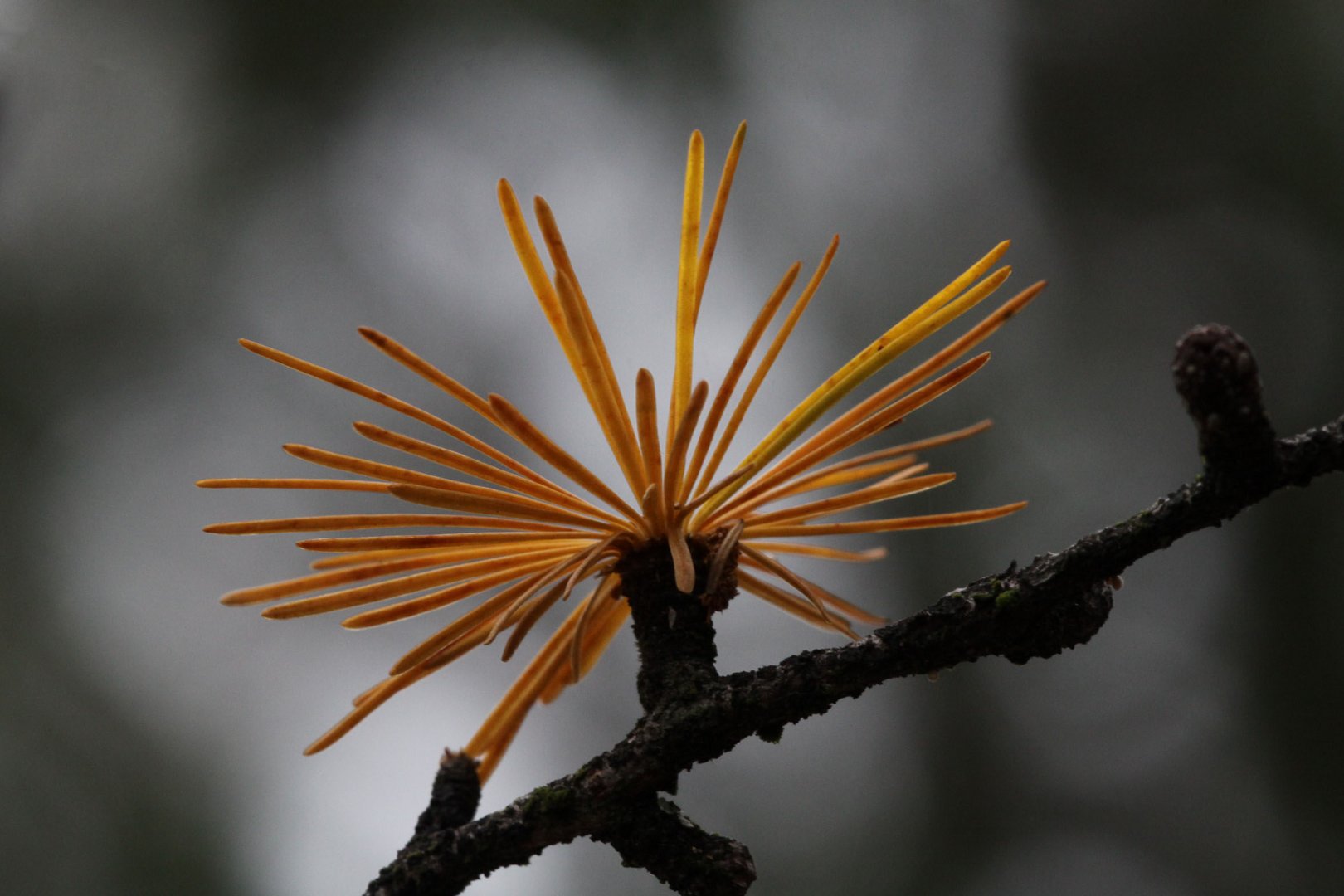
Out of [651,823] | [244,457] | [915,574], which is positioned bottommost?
[651,823]

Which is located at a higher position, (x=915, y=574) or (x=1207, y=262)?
(x=1207, y=262)

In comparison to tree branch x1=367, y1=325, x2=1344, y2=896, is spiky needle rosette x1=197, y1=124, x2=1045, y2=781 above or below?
above

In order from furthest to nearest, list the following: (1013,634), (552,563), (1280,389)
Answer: (1280,389) < (552,563) < (1013,634)

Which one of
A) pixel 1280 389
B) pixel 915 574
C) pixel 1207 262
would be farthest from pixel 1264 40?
pixel 915 574

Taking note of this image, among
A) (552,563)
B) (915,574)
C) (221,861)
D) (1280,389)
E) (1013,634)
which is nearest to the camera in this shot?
(1013,634)

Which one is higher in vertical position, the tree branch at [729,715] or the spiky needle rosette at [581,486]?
the spiky needle rosette at [581,486]

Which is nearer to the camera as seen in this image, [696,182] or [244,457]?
[696,182]

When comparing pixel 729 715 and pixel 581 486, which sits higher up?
pixel 581 486

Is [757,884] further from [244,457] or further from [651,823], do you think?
[651,823]
